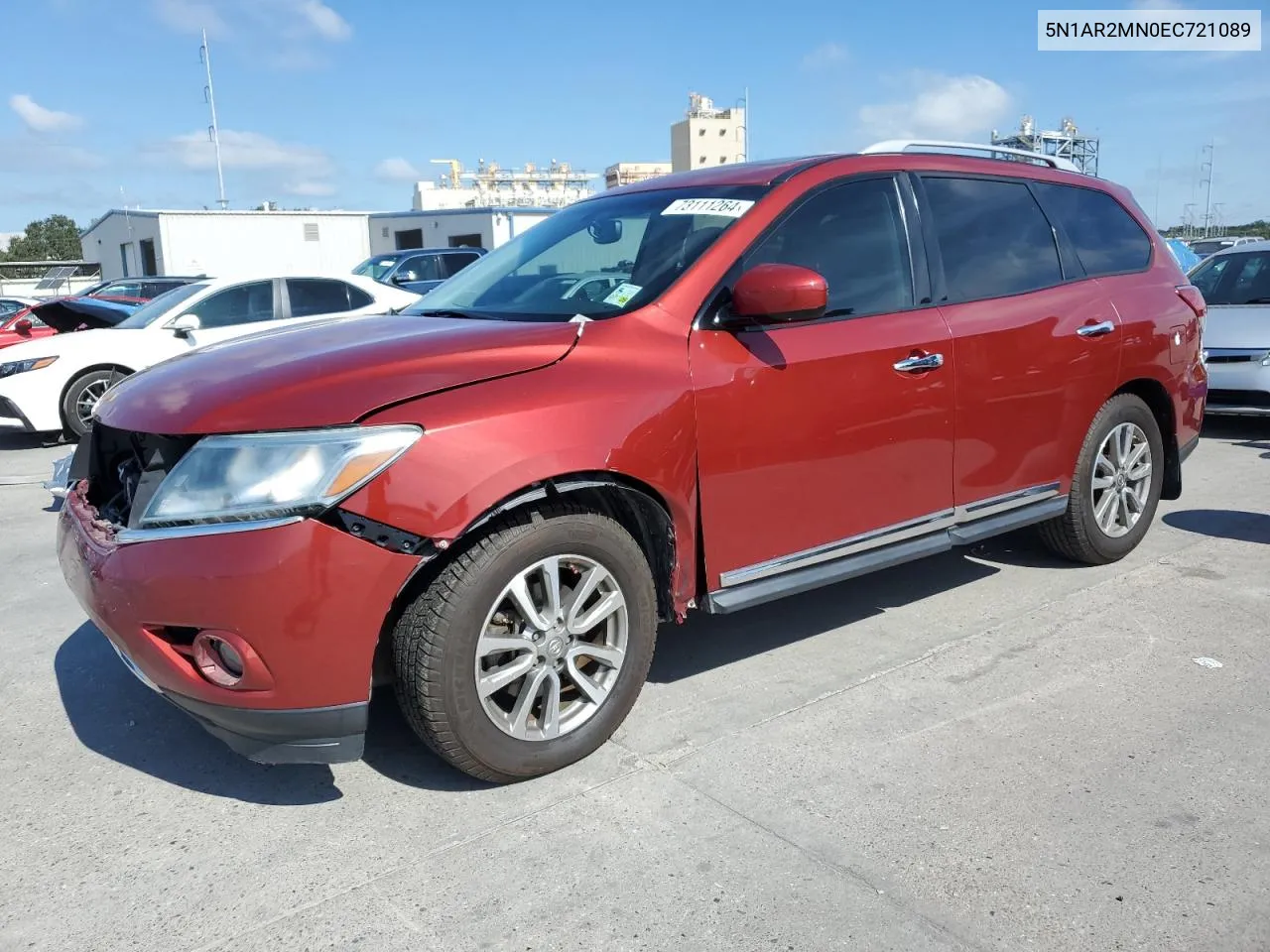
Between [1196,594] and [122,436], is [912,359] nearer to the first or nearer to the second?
[1196,594]

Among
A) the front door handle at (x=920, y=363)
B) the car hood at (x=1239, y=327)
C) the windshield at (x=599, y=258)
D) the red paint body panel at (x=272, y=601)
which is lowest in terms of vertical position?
the red paint body panel at (x=272, y=601)

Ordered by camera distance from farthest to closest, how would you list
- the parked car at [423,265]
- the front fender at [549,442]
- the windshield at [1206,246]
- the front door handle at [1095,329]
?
the windshield at [1206,246] < the parked car at [423,265] < the front door handle at [1095,329] < the front fender at [549,442]

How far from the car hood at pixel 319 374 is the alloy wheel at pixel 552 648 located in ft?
1.97

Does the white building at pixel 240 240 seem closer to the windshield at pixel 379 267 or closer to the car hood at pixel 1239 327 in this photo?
the windshield at pixel 379 267

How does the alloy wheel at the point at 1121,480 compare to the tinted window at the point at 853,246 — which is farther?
the alloy wheel at the point at 1121,480

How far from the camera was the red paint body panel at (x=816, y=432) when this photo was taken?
3.30 m

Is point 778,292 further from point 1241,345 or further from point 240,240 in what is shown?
point 240,240

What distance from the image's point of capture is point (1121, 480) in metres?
4.94

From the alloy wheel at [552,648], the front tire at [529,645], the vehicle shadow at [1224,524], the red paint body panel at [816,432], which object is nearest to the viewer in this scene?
the front tire at [529,645]

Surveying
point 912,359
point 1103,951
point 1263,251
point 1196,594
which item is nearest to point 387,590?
point 1103,951

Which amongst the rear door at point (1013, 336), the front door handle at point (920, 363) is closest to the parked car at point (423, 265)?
the rear door at point (1013, 336)

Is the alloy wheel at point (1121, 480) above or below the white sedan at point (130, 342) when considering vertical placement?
below

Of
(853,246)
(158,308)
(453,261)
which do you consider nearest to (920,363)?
(853,246)

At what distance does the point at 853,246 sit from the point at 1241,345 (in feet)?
20.1
